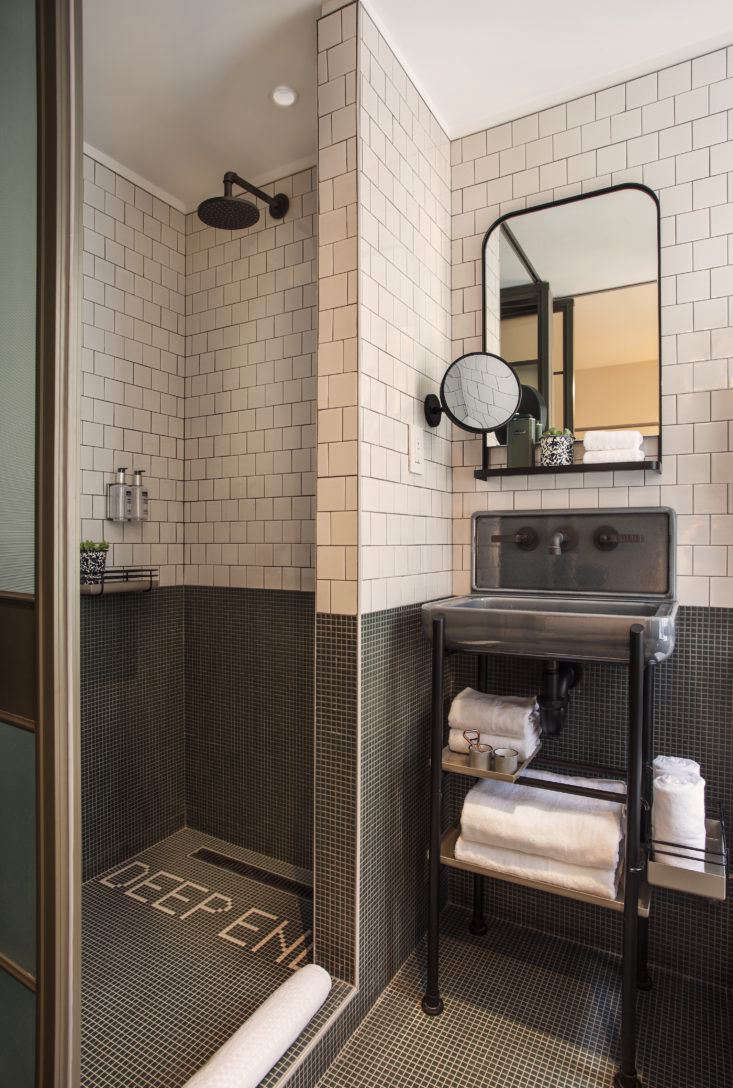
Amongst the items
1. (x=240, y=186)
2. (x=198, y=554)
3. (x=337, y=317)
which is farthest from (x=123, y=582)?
(x=240, y=186)

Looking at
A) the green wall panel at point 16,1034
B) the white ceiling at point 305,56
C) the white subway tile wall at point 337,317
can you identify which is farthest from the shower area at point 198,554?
the green wall panel at point 16,1034

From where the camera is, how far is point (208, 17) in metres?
1.79

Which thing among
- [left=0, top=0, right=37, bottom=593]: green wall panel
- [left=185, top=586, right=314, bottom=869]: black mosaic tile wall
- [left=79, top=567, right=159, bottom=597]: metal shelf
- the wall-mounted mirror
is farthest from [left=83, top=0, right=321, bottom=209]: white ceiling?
[left=185, top=586, right=314, bottom=869]: black mosaic tile wall

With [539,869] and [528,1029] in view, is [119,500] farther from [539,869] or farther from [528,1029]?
[528,1029]

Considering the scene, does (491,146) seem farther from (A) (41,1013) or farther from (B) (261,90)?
(A) (41,1013)

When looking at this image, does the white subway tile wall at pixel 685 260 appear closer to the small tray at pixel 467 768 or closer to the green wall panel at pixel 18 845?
the small tray at pixel 467 768

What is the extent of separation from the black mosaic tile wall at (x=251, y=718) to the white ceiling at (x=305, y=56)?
5.77ft

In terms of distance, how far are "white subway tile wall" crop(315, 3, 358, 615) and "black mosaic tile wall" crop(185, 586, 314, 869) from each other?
2.29 feet

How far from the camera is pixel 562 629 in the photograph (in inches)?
62.2

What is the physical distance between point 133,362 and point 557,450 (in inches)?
69.2

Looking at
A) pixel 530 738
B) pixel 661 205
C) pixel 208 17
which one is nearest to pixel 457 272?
pixel 661 205

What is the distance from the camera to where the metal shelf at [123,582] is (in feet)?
7.29

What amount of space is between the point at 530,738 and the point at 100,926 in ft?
5.18

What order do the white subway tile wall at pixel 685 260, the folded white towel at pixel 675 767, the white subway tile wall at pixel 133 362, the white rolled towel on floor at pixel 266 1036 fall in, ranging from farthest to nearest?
the white subway tile wall at pixel 133 362, the white subway tile wall at pixel 685 260, the folded white towel at pixel 675 767, the white rolled towel on floor at pixel 266 1036
